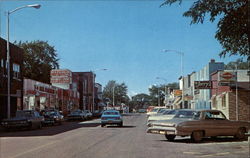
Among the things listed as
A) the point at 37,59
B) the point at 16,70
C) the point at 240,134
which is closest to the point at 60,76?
the point at 37,59

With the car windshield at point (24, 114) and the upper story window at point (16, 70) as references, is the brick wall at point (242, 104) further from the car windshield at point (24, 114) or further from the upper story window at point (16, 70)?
the upper story window at point (16, 70)

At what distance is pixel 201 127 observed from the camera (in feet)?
60.7

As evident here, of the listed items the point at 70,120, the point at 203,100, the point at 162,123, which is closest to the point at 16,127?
the point at 162,123

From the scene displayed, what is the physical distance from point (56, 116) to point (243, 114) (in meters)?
17.5

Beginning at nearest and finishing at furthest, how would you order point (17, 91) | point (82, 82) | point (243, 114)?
point (243, 114) → point (17, 91) → point (82, 82)

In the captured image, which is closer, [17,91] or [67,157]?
[67,157]

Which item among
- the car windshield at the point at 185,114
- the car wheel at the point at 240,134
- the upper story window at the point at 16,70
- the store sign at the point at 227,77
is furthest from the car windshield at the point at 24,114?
the car wheel at the point at 240,134

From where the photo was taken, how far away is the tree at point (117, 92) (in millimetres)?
149500

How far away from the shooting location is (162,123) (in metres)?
18.9

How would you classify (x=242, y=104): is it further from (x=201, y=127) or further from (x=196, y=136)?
(x=196, y=136)

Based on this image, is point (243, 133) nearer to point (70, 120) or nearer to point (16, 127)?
point (16, 127)

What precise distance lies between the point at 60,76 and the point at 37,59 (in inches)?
322

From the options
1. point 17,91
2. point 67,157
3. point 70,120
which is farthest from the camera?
point 70,120

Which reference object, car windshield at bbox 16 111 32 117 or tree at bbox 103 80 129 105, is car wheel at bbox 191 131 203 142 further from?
tree at bbox 103 80 129 105
